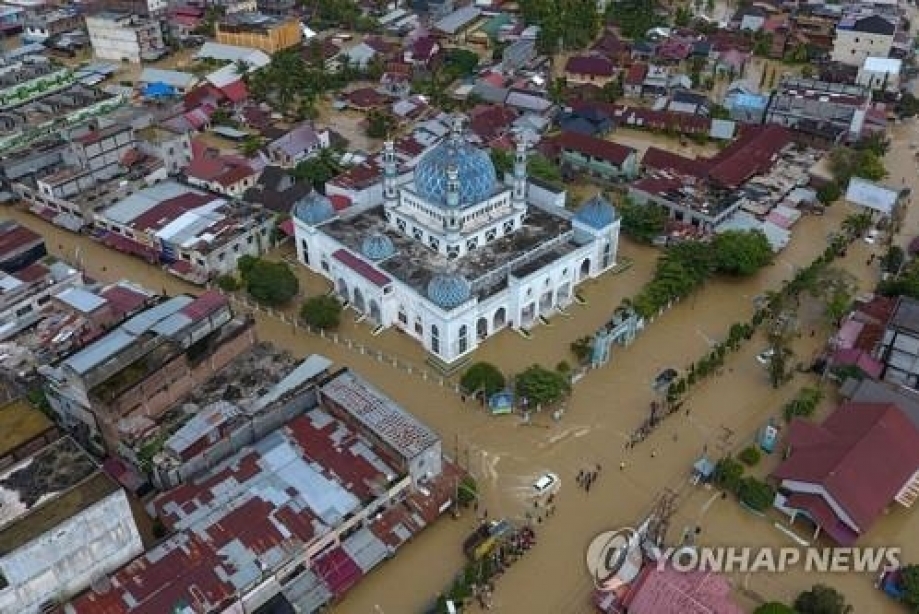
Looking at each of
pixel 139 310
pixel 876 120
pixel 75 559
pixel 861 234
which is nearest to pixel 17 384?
pixel 139 310

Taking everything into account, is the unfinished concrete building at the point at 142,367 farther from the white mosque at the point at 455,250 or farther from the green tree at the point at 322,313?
the white mosque at the point at 455,250

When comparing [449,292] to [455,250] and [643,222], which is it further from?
[643,222]

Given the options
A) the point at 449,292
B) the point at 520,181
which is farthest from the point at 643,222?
the point at 449,292

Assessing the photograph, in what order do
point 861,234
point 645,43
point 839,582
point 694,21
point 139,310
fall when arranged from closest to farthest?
point 839,582
point 139,310
point 861,234
point 645,43
point 694,21

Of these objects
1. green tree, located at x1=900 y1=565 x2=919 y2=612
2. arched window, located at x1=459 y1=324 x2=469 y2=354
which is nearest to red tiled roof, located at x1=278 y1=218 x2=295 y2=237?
arched window, located at x1=459 y1=324 x2=469 y2=354

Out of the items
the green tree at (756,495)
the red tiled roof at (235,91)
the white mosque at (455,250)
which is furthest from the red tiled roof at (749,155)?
the red tiled roof at (235,91)

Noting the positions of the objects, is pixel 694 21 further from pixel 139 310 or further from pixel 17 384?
pixel 17 384
